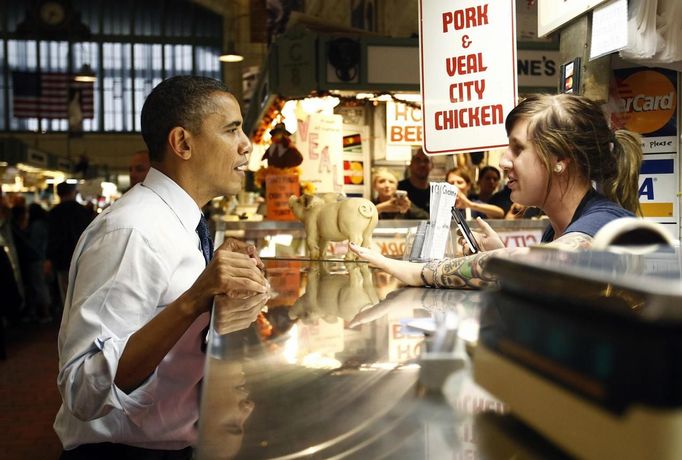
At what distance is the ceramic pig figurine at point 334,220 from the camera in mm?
3191

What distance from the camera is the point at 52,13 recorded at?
34.8 metres

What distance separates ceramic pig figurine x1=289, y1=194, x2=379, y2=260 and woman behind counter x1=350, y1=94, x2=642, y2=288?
2.84 ft

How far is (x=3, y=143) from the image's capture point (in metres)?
18.2

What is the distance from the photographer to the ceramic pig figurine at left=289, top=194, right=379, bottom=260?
3.19 metres

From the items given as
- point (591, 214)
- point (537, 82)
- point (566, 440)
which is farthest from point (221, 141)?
point (537, 82)

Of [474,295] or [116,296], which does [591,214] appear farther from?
[116,296]

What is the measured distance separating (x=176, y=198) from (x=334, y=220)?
141 centimetres

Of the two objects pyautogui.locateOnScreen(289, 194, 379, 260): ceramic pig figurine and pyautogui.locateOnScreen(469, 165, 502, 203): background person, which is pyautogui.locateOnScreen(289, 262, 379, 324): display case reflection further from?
pyautogui.locateOnScreen(469, 165, 502, 203): background person

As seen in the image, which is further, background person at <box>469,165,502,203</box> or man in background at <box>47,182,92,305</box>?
man in background at <box>47,182,92,305</box>

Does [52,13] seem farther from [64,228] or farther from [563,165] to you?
[563,165]

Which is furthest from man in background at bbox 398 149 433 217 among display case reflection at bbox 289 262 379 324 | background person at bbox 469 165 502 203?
display case reflection at bbox 289 262 379 324

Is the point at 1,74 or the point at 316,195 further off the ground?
the point at 1,74

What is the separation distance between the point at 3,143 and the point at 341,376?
18916 millimetres

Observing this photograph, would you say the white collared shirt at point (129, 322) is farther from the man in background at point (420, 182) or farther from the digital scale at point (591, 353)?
the man in background at point (420, 182)
